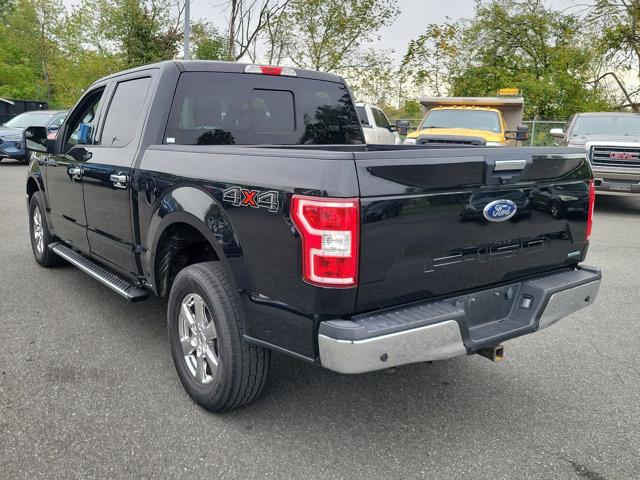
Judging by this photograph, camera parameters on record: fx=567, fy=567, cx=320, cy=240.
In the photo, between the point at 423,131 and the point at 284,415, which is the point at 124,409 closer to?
the point at 284,415

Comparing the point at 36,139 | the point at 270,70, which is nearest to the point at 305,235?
the point at 270,70

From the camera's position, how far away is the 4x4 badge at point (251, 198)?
8.14 feet

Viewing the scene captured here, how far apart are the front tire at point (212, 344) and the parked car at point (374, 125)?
10655 millimetres

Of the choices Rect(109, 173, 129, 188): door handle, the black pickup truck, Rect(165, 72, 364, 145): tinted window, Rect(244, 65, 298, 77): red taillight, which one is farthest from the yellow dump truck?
Rect(109, 173, 129, 188): door handle

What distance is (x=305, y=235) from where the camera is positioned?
2348 millimetres

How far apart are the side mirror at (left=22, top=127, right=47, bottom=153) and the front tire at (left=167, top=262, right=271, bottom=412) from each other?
9.87 ft

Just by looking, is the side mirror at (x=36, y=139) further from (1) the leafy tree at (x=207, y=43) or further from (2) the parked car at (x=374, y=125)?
(1) the leafy tree at (x=207, y=43)

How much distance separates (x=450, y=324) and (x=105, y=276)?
273cm

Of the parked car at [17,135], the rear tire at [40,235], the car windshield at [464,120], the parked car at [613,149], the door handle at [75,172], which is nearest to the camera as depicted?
the door handle at [75,172]

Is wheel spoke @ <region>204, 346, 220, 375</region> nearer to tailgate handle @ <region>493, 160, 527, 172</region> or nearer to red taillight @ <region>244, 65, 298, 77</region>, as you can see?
tailgate handle @ <region>493, 160, 527, 172</region>

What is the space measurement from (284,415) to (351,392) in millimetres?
486

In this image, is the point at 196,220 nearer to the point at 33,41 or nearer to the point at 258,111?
the point at 258,111

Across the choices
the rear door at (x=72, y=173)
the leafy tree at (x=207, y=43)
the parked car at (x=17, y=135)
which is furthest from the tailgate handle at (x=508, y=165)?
the leafy tree at (x=207, y=43)

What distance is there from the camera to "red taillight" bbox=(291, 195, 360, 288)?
230 cm
